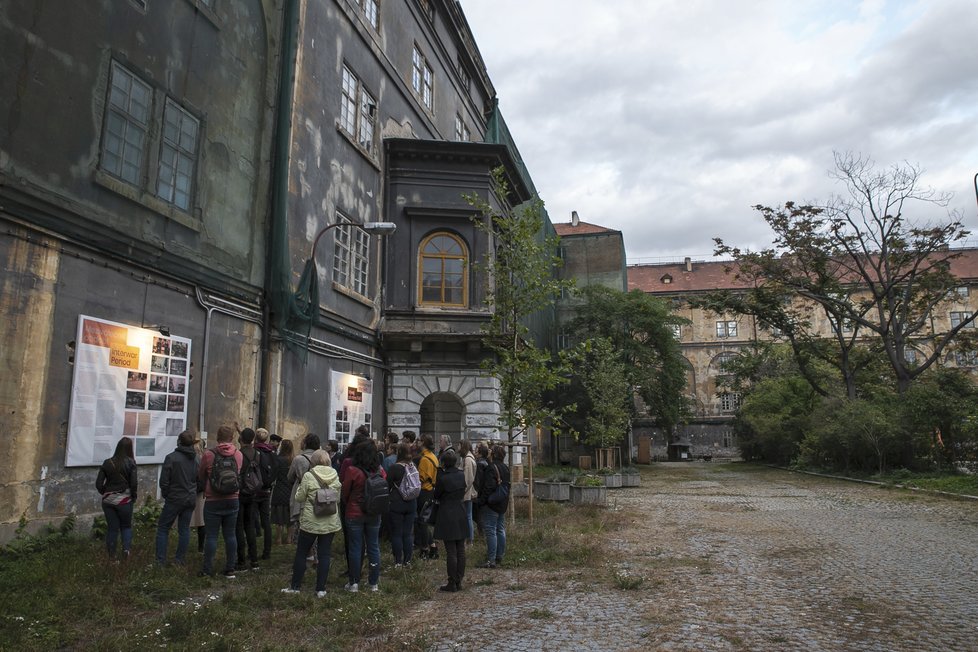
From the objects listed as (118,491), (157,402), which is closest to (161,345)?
(157,402)

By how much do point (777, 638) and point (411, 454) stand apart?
4.86 meters

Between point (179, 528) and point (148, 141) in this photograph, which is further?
point (148, 141)

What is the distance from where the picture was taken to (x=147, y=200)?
11.3 metres

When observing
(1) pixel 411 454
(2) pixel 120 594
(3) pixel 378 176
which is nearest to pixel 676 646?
(1) pixel 411 454

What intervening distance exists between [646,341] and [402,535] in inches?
1462

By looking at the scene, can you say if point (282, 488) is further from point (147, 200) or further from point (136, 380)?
point (147, 200)

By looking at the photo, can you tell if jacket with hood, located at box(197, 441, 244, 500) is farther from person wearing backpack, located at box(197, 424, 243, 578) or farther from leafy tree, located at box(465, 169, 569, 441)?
leafy tree, located at box(465, 169, 569, 441)

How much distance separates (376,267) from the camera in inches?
779

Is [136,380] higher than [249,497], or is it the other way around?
[136,380]

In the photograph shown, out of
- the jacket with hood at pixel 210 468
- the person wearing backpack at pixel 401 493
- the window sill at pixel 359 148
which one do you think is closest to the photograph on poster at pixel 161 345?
the jacket with hood at pixel 210 468

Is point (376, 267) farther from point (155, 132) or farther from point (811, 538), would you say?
point (811, 538)

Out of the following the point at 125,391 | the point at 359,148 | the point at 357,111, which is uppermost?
the point at 357,111

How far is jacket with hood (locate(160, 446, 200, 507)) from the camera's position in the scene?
8.48m

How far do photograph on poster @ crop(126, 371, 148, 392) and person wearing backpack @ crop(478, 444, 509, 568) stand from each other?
217 inches
